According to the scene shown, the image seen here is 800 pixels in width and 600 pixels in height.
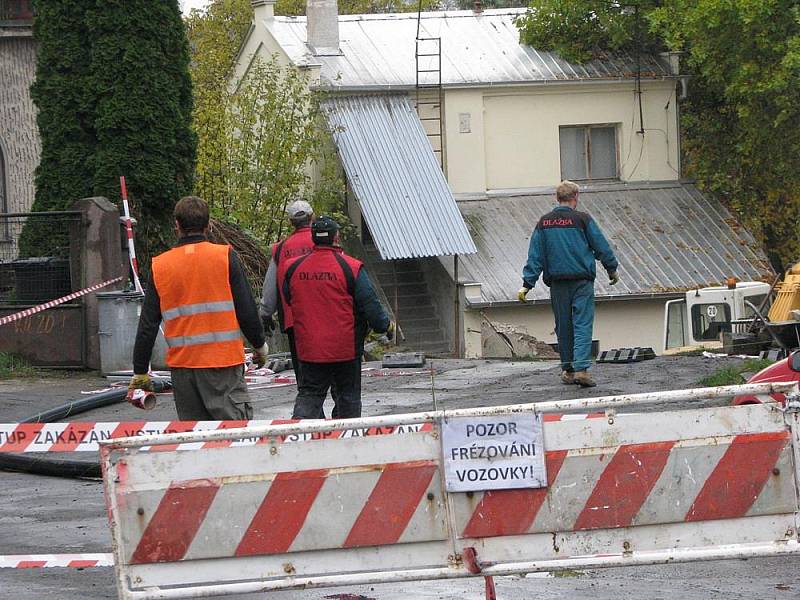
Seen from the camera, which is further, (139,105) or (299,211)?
(139,105)

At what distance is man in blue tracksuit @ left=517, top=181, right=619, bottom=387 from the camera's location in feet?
41.3

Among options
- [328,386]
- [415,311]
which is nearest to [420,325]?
[415,311]

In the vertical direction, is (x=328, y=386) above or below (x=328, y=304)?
below

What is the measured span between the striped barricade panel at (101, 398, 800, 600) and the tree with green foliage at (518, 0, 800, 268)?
84.9ft

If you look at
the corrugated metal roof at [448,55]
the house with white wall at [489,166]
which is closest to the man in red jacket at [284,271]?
the house with white wall at [489,166]

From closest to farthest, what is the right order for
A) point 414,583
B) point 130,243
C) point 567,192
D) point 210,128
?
point 414,583 < point 567,192 < point 130,243 < point 210,128

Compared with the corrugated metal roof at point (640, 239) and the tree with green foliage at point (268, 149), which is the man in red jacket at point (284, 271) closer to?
the tree with green foliage at point (268, 149)

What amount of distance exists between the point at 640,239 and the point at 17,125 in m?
15.2

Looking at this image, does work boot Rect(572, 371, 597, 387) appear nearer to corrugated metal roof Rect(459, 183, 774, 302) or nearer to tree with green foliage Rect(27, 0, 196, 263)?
tree with green foliage Rect(27, 0, 196, 263)

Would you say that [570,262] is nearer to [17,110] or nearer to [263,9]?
[17,110]

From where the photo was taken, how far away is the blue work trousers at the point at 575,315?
41.7 ft

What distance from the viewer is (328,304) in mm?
9031

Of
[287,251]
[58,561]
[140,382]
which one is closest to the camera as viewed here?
[58,561]

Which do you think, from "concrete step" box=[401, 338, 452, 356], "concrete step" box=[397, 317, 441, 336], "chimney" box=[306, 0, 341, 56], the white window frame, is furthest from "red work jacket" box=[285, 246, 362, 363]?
the white window frame
